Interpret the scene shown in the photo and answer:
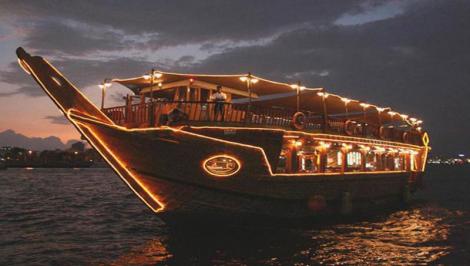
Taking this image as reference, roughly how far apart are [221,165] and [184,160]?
1.16m

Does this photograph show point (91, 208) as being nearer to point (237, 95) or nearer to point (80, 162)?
point (237, 95)

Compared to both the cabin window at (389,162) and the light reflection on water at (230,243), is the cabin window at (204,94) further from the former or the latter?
the cabin window at (389,162)

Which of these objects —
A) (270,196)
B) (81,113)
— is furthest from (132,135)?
(270,196)

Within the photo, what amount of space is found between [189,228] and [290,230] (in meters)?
3.69

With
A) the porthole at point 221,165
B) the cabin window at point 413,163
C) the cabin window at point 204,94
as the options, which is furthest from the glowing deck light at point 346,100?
the cabin window at point 413,163

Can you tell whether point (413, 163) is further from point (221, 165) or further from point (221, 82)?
point (221, 165)

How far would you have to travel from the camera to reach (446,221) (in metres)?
19.9

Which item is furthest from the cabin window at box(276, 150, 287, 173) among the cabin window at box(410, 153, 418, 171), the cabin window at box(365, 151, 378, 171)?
the cabin window at box(410, 153, 418, 171)

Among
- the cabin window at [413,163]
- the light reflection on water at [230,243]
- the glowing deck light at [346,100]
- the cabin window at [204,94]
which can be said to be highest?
the glowing deck light at [346,100]

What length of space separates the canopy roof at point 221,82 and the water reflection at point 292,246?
188 inches

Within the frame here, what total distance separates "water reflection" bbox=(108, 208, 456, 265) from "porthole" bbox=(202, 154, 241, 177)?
1955mm

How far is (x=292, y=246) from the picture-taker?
12.6m

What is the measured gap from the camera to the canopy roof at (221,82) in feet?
43.1

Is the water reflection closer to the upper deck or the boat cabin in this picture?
the boat cabin
